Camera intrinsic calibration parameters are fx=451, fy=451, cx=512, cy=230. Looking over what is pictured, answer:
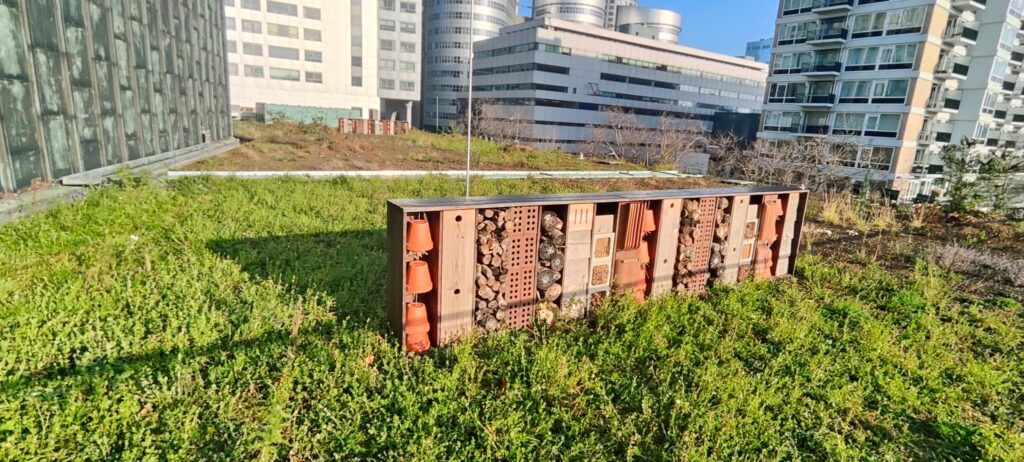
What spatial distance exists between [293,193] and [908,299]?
38.9 ft

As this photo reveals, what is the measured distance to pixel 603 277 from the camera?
17.9ft

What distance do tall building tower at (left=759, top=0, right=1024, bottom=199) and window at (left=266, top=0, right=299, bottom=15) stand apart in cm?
4683

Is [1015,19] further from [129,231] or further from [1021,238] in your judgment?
[129,231]

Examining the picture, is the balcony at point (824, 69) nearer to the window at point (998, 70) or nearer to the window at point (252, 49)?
the window at point (998, 70)

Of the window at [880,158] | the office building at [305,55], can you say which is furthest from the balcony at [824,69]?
the office building at [305,55]

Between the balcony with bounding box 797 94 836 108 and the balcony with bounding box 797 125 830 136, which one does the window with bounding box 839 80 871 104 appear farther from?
the balcony with bounding box 797 125 830 136

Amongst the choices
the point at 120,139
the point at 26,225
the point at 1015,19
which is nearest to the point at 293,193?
the point at 26,225

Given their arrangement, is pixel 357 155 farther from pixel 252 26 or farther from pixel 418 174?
pixel 252 26

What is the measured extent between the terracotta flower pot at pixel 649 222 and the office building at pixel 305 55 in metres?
48.1

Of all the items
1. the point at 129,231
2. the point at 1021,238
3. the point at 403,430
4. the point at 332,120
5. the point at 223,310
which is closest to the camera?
the point at 403,430

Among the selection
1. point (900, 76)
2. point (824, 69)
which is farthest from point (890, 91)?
point (824, 69)

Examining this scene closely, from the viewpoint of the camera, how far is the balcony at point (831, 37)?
113 ft

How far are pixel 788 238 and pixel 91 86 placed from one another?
15245mm

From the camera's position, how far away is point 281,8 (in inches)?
1825
